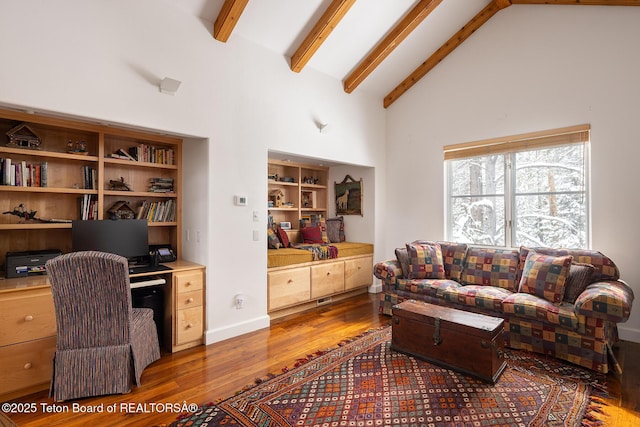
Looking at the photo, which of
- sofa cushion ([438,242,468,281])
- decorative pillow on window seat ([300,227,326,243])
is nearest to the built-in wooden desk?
decorative pillow on window seat ([300,227,326,243])

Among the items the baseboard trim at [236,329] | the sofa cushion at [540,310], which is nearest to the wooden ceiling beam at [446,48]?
the sofa cushion at [540,310]

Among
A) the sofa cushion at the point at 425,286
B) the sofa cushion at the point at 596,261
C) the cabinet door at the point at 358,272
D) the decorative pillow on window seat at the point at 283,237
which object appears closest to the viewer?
the sofa cushion at the point at 596,261

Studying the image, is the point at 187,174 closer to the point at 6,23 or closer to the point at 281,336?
the point at 6,23

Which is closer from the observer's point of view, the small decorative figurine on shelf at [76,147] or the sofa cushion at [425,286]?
the small decorative figurine on shelf at [76,147]

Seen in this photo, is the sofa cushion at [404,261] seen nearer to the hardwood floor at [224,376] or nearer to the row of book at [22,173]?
the hardwood floor at [224,376]

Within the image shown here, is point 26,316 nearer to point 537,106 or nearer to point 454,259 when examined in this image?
point 454,259

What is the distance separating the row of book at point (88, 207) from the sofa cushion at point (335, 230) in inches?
127

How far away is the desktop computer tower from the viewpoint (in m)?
3.07

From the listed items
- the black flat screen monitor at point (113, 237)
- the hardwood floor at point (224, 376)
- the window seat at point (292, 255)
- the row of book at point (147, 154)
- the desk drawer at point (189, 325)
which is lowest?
the hardwood floor at point (224, 376)

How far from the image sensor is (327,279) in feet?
15.0

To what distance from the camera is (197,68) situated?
10.6ft

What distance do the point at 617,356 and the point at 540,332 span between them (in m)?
0.74

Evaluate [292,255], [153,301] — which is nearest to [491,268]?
[292,255]

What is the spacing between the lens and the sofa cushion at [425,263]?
13.2ft
